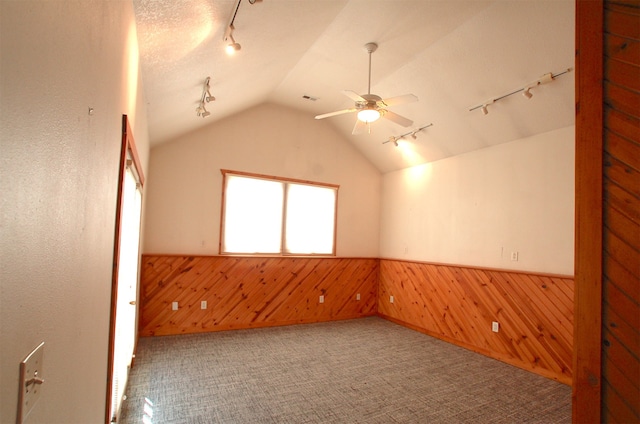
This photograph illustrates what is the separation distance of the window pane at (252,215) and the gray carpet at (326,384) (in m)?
1.40

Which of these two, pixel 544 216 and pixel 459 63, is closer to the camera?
pixel 459 63

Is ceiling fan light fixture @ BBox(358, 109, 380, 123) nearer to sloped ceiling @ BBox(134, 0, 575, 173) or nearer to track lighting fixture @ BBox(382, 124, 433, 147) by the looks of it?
sloped ceiling @ BBox(134, 0, 575, 173)

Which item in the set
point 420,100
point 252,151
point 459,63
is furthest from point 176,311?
point 459,63

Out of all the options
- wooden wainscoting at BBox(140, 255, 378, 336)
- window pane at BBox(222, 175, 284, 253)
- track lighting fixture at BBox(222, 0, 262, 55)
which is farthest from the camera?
window pane at BBox(222, 175, 284, 253)

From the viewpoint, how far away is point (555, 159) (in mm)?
3822

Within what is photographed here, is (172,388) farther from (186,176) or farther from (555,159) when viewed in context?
(555,159)

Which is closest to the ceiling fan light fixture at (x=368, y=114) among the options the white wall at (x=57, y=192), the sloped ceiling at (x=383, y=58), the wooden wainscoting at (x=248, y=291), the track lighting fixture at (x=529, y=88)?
the sloped ceiling at (x=383, y=58)

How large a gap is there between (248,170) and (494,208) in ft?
12.3

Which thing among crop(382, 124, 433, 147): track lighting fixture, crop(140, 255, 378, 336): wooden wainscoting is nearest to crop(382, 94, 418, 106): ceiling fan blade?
crop(382, 124, 433, 147): track lighting fixture

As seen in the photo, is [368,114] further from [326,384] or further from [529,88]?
[326,384]

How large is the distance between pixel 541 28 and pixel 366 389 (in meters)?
3.73

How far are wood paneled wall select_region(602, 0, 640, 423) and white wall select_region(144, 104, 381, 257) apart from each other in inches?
188

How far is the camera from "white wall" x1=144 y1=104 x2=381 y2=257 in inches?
186

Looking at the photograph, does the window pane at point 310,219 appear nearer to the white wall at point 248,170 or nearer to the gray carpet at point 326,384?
the white wall at point 248,170
